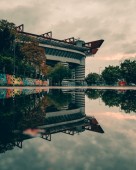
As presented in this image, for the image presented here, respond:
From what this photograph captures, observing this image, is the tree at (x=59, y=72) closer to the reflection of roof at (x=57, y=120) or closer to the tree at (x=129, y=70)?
the tree at (x=129, y=70)

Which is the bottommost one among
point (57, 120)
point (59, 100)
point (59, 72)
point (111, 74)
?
point (57, 120)

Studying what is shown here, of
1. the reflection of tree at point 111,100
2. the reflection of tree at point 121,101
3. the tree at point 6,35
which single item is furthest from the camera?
the tree at point 6,35

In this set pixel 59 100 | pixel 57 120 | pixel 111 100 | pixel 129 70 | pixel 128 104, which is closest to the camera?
pixel 57 120

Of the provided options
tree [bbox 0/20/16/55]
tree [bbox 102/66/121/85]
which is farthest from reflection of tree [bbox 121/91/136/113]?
tree [bbox 102/66/121/85]

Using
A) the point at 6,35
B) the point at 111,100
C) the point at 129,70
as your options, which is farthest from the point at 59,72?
the point at 111,100

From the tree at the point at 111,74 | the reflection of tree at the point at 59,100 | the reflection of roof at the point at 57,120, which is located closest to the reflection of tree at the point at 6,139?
the reflection of roof at the point at 57,120

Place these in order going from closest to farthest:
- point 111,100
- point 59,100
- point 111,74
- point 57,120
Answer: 1. point 57,120
2. point 59,100
3. point 111,100
4. point 111,74

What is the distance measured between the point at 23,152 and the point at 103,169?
140cm

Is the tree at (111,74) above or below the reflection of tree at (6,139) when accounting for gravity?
above

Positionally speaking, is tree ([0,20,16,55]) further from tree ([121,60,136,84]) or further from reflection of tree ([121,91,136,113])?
tree ([121,60,136,84])

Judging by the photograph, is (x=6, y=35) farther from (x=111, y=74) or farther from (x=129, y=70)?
(x=111, y=74)

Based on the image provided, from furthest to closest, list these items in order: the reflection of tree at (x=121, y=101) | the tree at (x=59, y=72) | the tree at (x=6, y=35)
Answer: the tree at (x=59, y=72)
the tree at (x=6, y=35)
the reflection of tree at (x=121, y=101)

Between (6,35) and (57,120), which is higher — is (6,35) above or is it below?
above

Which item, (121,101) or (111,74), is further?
(111,74)
